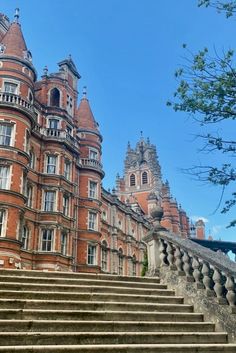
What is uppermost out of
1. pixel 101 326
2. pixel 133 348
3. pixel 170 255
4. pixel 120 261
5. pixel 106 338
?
pixel 120 261

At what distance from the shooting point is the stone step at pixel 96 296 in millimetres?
6378

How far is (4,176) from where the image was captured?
2473cm

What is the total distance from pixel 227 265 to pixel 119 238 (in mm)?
38939

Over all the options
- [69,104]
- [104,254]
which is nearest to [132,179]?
[104,254]

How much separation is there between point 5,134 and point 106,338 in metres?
22.6

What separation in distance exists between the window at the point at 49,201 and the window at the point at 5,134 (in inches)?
236

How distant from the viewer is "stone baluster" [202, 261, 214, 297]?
7.02 m

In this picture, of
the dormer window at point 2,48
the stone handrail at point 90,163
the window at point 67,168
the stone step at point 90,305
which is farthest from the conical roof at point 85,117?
the stone step at point 90,305

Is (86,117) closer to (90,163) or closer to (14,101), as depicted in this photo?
(90,163)

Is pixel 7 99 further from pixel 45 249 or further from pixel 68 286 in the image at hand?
pixel 68 286

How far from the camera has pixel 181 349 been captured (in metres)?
5.59

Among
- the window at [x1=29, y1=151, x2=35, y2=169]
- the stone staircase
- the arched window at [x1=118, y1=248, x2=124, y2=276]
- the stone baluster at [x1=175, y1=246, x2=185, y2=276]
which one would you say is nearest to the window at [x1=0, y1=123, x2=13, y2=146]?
the window at [x1=29, y1=151, x2=35, y2=169]

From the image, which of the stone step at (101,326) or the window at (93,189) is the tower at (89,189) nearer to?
the window at (93,189)

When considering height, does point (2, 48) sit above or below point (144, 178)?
below
